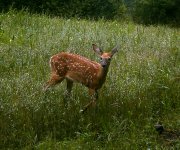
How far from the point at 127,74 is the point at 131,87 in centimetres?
84

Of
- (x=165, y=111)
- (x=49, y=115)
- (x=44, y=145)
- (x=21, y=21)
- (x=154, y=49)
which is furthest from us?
(x=21, y=21)

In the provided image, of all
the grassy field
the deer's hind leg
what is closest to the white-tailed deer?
the deer's hind leg

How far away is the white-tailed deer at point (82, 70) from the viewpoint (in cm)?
756

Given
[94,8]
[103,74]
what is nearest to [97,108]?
[103,74]

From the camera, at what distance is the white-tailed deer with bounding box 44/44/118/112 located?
7.56 meters

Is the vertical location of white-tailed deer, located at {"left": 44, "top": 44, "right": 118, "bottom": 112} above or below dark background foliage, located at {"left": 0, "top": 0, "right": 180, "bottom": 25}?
above

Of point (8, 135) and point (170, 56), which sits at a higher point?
point (170, 56)

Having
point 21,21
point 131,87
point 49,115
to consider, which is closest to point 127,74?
point 131,87

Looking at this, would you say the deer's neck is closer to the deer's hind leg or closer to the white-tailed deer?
the white-tailed deer

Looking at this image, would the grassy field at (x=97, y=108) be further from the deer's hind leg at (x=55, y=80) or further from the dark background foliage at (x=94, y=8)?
the dark background foliage at (x=94, y=8)

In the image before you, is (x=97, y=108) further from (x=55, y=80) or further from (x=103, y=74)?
(x=55, y=80)

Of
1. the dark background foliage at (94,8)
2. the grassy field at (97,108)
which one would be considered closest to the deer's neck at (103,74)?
the grassy field at (97,108)

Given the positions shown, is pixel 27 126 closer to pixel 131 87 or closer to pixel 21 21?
pixel 131 87

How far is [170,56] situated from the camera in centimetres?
1039
